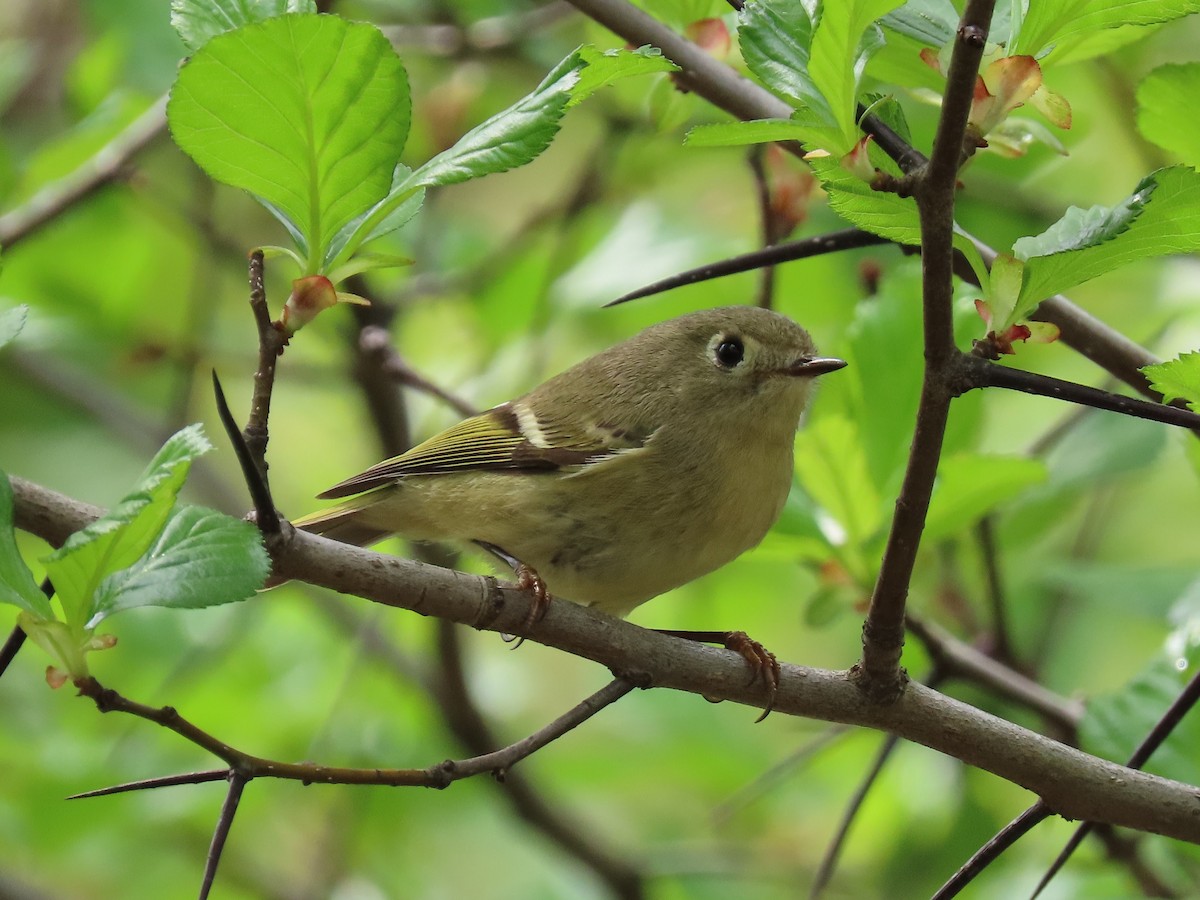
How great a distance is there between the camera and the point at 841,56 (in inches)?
39.9

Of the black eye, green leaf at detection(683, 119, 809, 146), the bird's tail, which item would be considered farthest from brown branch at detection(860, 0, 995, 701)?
the bird's tail

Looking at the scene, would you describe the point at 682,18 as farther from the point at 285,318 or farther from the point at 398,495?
the point at 398,495

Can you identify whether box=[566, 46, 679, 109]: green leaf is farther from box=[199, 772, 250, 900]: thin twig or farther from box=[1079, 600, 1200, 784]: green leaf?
box=[1079, 600, 1200, 784]: green leaf

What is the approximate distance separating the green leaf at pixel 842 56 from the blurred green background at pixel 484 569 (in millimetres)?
861

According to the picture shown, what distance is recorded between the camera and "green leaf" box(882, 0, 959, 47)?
3.79ft

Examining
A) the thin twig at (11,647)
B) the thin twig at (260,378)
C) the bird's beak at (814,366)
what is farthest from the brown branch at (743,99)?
the thin twig at (11,647)

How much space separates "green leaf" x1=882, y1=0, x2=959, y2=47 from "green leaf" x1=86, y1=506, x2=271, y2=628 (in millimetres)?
732

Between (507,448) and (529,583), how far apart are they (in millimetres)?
428

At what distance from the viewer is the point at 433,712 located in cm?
303

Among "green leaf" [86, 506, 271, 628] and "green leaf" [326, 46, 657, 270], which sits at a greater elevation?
"green leaf" [326, 46, 657, 270]

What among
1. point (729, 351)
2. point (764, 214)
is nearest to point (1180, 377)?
point (764, 214)

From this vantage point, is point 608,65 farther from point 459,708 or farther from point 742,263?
point 459,708

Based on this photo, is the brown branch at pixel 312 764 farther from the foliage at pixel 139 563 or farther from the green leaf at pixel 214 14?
the green leaf at pixel 214 14

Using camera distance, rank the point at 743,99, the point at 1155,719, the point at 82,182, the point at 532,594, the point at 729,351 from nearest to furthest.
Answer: the point at 532,594, the point at 743,99, the point at 1155,719, the point at 729,351, the point at 82,182
